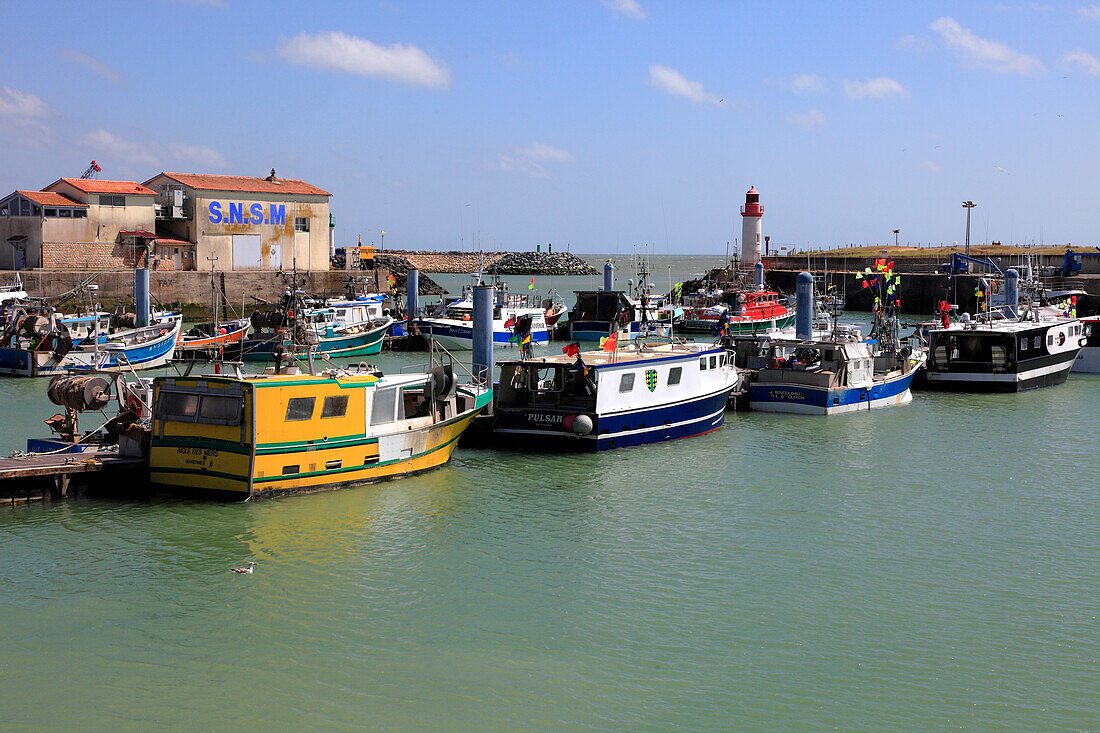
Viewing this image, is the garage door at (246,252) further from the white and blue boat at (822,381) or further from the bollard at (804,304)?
the white and blue boat at (822,381)

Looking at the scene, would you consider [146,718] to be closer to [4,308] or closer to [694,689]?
[694,689]

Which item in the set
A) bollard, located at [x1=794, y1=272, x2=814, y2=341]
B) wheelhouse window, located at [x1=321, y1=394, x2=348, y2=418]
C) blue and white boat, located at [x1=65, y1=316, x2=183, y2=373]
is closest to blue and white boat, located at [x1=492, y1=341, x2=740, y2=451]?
wheelhouse window, located at [x1=321, y1=394, x2=348, y2=418]

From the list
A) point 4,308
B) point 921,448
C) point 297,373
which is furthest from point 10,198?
point 921,448

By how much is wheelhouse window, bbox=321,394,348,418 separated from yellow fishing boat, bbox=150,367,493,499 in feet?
0.06

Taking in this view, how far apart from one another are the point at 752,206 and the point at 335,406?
64.3 meters

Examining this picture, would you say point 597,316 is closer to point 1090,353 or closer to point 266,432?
point 1090,353

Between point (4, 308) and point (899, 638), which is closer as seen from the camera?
point (899, 638)

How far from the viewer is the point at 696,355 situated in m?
27.7

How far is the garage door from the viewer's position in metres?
68.4

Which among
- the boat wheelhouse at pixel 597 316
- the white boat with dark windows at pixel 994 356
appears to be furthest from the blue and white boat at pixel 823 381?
the boat wheelhouse at pixel 597 316

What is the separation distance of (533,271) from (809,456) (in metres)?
151

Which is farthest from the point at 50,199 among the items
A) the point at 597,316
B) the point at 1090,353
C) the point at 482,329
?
the point at 1090,353

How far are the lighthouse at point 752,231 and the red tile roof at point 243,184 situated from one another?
104 feet

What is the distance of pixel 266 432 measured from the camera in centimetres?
1917
